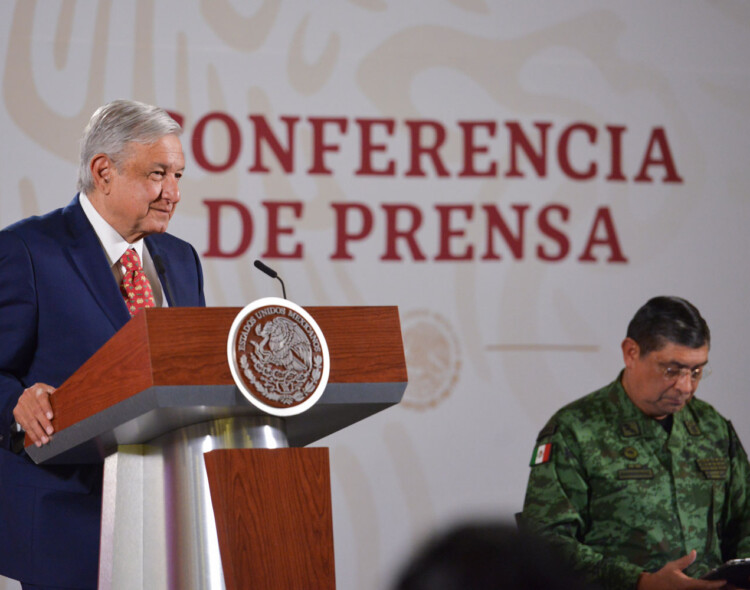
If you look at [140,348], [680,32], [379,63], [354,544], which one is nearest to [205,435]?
[140,348]

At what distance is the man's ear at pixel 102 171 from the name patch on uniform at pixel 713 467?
224 cm

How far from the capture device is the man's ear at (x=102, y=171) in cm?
215

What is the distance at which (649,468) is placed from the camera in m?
3.54

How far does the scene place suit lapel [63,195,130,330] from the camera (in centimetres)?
204

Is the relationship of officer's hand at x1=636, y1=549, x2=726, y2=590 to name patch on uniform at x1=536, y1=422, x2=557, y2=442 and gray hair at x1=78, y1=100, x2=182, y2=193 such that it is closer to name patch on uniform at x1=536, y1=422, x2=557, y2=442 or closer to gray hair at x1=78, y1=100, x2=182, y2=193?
name patch on uniform at x1=536, y1=422, x2=557, y2=442

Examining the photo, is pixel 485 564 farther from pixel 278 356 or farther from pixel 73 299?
pixel 73 299

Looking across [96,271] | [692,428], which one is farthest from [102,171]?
[692,428]

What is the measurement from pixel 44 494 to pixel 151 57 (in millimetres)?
2601

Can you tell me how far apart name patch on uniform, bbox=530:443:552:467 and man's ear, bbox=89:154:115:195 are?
1866 millimetres

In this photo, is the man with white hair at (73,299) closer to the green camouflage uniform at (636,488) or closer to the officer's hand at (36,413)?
the officer's hand at (36,413)

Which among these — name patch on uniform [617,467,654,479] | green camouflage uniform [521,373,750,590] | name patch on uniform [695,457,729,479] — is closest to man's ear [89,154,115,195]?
green camouflage uniform [521,373,750,590]

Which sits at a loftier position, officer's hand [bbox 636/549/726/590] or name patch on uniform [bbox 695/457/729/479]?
name patch on uniform [bbox 695/457/729/479]

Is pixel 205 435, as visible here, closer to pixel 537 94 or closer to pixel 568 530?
pixel 568 530

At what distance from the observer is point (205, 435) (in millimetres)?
1688
